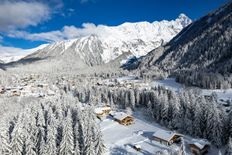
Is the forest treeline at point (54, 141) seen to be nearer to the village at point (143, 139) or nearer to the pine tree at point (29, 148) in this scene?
the pine tree at point (29, 148)

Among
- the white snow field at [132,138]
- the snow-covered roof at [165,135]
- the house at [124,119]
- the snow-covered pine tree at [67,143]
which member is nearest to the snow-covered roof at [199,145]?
the white snow field at [132,138]

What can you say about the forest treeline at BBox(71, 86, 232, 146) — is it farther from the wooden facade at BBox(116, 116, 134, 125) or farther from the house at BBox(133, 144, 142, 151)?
the house at BBox(133, 144, 142, 151)

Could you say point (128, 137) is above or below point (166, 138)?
below

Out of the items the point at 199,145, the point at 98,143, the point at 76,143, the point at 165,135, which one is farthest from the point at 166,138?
the point at 76,143

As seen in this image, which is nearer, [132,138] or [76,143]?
[76,143]

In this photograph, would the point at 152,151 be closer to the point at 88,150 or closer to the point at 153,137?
the point at 153,137

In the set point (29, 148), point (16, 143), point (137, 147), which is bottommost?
point (137, 147)

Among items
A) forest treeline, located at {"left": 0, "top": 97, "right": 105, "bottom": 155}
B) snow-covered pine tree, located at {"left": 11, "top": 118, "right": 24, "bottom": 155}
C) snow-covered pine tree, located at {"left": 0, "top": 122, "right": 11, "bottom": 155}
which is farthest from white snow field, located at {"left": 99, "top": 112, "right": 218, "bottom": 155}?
snow-covered pine tree, located at {"left": 0, "top": 122, "right": 11, "bottom": 155}

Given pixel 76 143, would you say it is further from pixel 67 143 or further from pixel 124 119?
pixel 124 119
